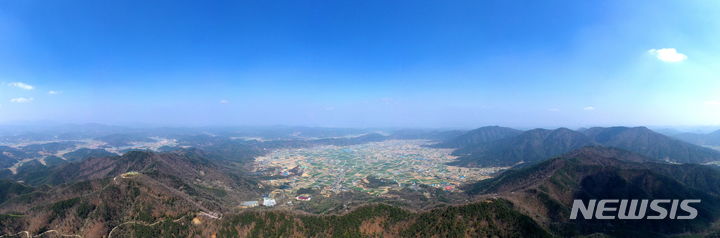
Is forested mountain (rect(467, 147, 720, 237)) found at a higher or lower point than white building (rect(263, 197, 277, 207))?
higher

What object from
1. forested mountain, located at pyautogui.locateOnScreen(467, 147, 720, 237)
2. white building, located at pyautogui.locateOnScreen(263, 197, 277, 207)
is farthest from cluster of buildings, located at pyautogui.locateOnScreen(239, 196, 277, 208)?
forested mountain, located at pyautogui.locateOnScreen(467, 147, 720, 237)

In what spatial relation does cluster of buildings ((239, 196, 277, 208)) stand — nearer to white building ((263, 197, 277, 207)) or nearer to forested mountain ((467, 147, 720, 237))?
white building ((263, 197, 277, 207))

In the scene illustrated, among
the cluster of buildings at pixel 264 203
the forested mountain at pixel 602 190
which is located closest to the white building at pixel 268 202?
the cluster of buildings at pixel 264 203

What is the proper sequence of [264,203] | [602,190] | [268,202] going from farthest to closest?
[268,202] < [264,203] < [602,190]

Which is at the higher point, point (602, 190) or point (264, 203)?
point (602, 190)

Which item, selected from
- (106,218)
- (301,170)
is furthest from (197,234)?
(301,170)

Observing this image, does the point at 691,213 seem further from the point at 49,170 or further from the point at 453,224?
the point at 49,170

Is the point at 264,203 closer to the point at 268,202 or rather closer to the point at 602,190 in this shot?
the point at 268,202

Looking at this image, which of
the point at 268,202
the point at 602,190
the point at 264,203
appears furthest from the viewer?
the point at 268,202

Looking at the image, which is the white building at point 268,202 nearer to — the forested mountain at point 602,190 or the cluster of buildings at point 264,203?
the cluster of buildings at point 264,203

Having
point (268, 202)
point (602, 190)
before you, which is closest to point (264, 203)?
point (268, 202)

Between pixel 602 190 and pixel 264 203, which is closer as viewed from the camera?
pixel 602 190
